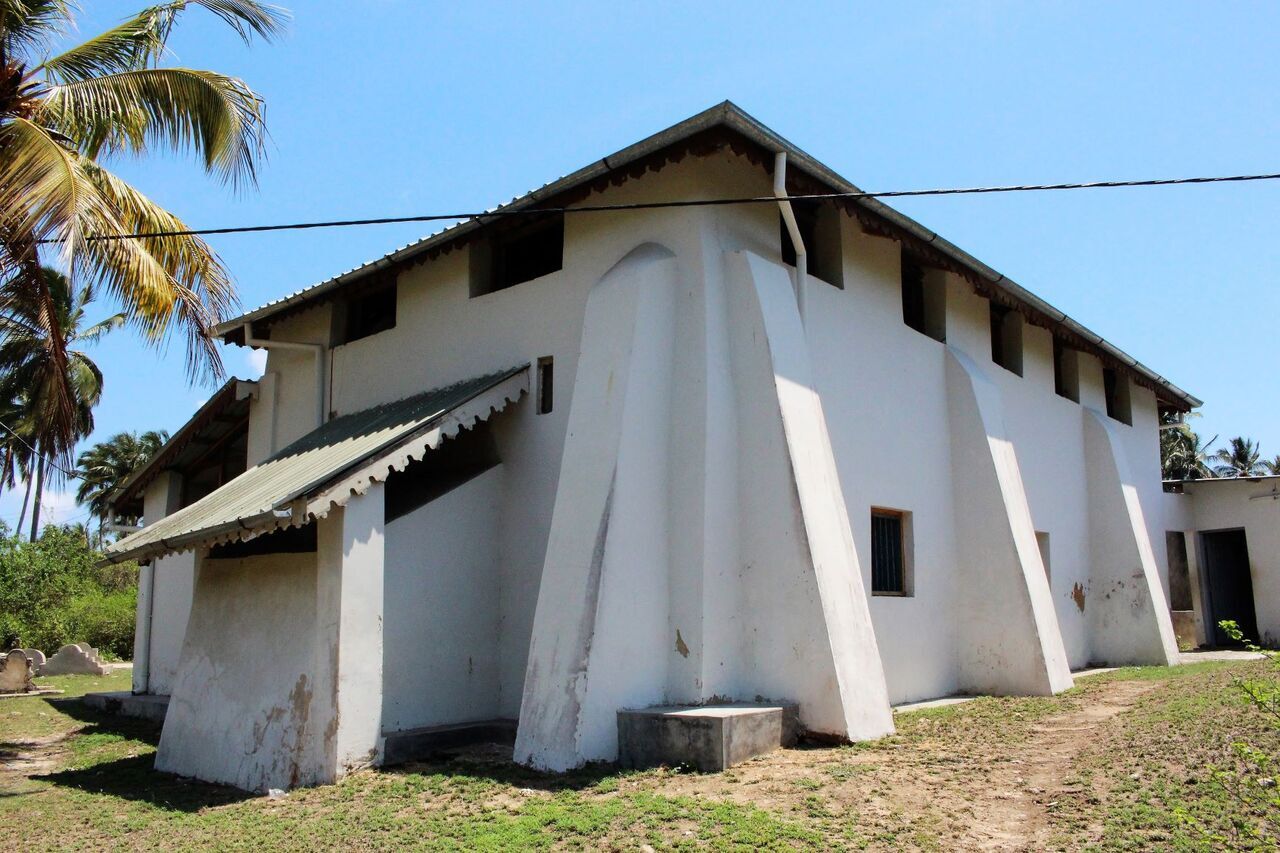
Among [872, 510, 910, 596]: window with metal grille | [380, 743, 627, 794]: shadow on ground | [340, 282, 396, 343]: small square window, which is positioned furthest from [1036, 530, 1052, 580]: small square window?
[340, 282, 396, 343]: small square window

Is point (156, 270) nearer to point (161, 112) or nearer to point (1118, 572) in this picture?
point (161, 112)

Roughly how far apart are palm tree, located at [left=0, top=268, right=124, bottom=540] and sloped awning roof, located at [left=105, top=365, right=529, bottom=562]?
51.7 inches

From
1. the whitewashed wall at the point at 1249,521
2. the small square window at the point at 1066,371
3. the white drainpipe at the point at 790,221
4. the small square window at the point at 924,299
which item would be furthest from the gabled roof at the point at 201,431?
the whitewashed wall at the point at 1249,521

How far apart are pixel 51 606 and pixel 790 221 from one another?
28083 millimetres

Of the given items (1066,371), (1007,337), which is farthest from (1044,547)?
(1066,371)

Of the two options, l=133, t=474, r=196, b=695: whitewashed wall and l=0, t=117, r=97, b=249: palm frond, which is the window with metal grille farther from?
l=133, t=474, r=196, b=695: whitewashed wall

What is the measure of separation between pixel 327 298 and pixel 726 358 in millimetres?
6287

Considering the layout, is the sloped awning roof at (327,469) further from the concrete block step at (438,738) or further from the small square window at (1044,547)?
the small square window at (1044,547)

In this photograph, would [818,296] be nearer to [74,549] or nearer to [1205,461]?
[74,549]

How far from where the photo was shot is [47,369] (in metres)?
10.3

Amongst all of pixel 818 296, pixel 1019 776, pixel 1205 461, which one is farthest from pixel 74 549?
pixel 1205 461

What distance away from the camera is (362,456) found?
8.70m

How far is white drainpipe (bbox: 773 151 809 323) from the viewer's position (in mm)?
9227

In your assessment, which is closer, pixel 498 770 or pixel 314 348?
pixel 498 770
